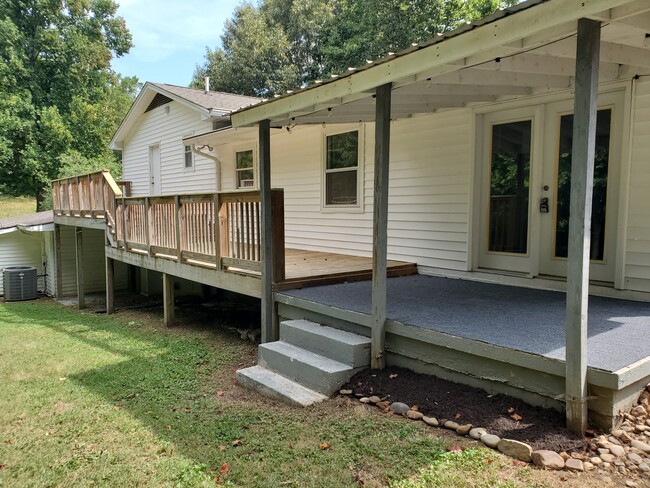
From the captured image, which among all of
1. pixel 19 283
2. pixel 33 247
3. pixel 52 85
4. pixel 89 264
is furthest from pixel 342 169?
pixel 52 85

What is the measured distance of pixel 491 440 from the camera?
285cm

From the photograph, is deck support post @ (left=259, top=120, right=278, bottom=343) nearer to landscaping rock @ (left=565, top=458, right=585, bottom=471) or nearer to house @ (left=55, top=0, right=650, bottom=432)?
house @ (left=55, top=0, right=650, bottom=432)

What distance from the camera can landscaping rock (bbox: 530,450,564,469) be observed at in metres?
2.57

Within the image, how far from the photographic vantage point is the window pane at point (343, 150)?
24.9 ft

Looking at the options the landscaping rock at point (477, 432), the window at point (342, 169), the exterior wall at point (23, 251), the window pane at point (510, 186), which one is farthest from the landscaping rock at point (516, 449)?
the exterior wall at point (23, 251)

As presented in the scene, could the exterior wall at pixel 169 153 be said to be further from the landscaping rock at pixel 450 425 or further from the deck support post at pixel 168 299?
the landscaping rock at pixel 450 425

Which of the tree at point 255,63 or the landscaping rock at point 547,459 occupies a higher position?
the tree at point 255,63

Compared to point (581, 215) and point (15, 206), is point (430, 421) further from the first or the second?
point (15, 206)

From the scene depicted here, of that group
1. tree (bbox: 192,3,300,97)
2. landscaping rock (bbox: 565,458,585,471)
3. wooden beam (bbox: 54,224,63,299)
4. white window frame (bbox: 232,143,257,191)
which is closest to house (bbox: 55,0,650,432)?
landscaping rock (bbox: 565,458,585,471)

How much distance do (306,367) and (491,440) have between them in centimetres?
174

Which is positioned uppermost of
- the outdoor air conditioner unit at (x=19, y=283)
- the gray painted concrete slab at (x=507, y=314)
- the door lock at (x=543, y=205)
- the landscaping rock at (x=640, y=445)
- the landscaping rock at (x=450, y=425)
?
the door lock at (x=543, y=205)

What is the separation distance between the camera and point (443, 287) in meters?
5.52

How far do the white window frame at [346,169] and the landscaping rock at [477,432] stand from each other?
188 inches

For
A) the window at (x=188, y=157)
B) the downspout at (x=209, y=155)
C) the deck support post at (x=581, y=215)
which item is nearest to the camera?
the deck support post at (x=581, y=215)
